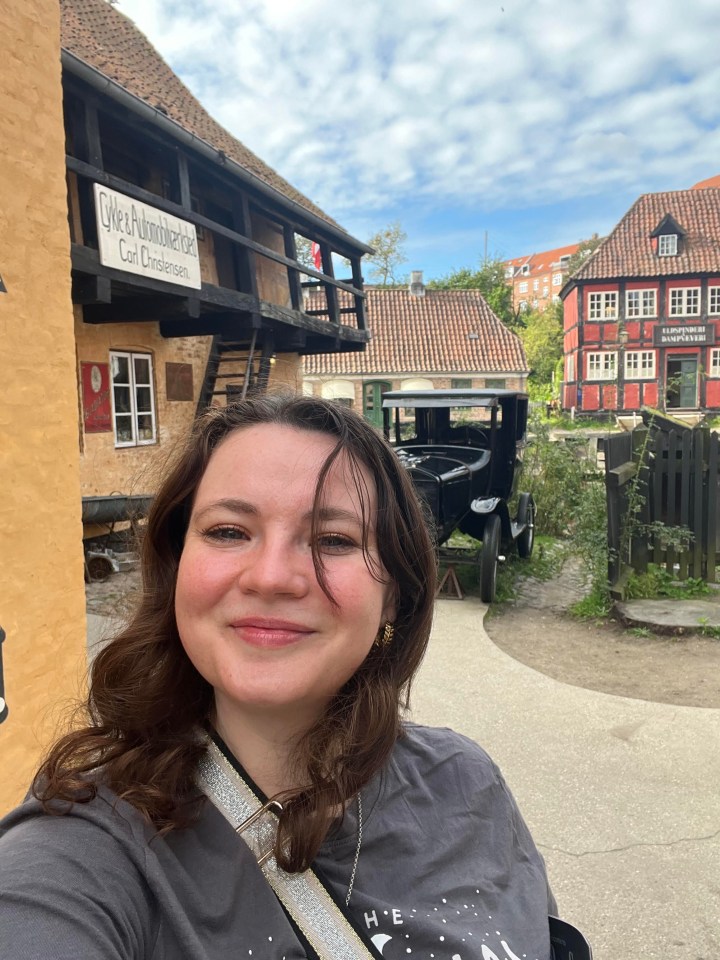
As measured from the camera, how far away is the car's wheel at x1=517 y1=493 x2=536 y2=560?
337 inches

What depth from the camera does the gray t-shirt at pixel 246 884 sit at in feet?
2.82

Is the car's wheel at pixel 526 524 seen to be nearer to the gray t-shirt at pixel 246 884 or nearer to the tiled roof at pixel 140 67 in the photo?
the tiled roof at pixel 140 67

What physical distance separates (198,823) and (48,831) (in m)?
0.20

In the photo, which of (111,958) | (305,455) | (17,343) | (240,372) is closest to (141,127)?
(240,372)

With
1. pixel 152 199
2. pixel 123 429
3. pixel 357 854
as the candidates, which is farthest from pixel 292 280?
pixel 357 854

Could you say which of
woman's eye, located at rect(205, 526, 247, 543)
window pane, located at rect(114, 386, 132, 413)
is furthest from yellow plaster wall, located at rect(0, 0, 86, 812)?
window pane, located at rect(114, 386, 132, 413)

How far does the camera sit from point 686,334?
33969 millimetres

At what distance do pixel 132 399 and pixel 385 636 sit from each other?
34.2 feet

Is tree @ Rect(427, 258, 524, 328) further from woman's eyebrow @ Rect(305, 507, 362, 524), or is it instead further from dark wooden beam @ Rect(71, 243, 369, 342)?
woman's eyebrow @ Rect(305, 507, 362, 524)

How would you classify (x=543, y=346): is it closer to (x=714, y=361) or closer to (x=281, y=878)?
(x=714, y=361)

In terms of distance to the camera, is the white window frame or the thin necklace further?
the white window frame

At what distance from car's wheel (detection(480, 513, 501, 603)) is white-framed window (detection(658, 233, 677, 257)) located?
3189 cm

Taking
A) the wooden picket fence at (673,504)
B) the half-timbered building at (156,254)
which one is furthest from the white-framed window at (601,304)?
the wooden picket fence at (673,504)

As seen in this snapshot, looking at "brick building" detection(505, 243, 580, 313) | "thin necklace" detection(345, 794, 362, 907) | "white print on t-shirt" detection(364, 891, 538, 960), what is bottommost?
"white print on t-shirt" detection(364, 891, 538, 960)
